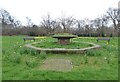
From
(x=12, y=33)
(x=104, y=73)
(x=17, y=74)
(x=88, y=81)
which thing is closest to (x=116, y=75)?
(x=104, y=73)

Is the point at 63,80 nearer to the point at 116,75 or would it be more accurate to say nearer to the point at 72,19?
the point at 116,75

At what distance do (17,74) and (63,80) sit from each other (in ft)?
4.67

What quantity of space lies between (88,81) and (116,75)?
3.36ft

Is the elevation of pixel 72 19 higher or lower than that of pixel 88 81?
higher

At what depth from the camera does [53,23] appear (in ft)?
152

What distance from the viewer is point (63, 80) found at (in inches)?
194

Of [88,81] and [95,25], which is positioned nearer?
[88,81]

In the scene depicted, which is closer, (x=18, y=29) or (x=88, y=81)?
(x=88, y=81)

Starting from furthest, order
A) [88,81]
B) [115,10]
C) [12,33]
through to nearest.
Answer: [115,10] → [12,33] → [88,81]

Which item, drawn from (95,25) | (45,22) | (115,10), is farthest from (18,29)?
(115,10)

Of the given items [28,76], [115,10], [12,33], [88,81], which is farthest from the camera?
[115,10]

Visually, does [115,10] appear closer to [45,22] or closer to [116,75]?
[45,22]

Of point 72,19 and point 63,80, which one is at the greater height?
point 72,19

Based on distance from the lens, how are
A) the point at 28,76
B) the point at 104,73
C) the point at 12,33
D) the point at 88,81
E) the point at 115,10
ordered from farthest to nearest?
the point at 115,10, the point at 12,33, the point at 104,73, the point at 28,76, the point at 88,81
